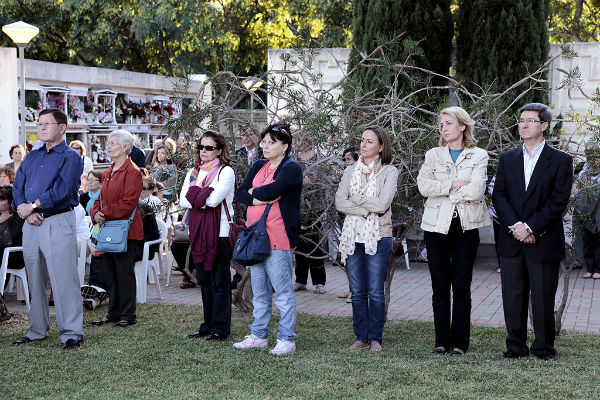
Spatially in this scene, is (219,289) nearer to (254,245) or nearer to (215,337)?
(215,337)

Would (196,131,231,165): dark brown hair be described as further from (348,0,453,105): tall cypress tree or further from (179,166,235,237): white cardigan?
(348,0,453,105): tall cypress tree

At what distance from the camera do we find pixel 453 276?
21.1ft

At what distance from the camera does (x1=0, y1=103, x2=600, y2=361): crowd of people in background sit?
630 cm

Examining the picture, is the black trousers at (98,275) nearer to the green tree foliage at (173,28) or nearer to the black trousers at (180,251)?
the black trousers at (180,251)

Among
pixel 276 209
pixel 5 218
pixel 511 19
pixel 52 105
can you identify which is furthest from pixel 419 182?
pixel 52 105

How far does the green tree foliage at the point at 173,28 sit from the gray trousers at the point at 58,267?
62.2 ft

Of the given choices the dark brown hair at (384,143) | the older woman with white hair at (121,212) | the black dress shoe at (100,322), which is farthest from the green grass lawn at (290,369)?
the dark brown hair at (384,143)

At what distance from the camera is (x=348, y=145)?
757cm

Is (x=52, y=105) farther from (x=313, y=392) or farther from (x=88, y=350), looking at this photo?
(x=313, y=392)

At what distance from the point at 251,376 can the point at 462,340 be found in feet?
5.88

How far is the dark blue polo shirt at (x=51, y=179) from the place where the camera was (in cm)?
685

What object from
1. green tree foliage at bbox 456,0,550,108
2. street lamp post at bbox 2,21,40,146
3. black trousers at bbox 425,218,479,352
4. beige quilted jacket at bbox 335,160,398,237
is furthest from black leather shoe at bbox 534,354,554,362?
street lamp post at bbox 2,21,40,146

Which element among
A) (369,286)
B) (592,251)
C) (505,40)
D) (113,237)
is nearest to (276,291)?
(369,286)

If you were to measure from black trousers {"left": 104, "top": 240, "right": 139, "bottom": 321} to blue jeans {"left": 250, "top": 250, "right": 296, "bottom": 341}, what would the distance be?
173cm
